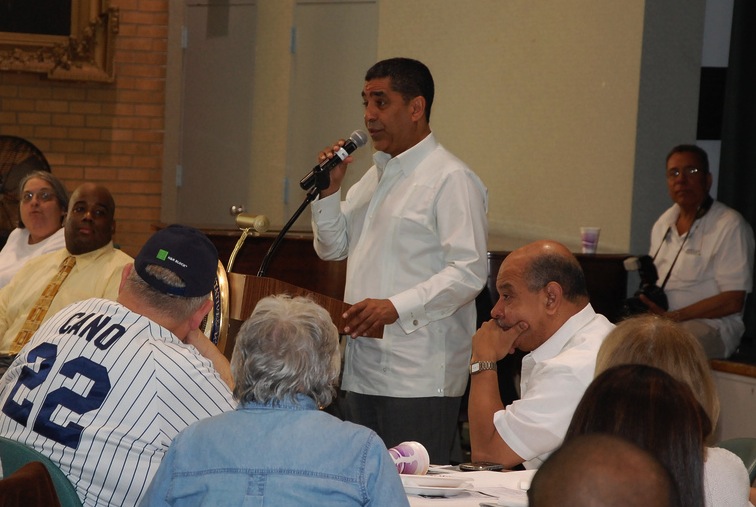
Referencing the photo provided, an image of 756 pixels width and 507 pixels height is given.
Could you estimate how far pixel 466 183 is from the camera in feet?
11.5

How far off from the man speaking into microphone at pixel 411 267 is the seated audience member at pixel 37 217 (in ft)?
7.08

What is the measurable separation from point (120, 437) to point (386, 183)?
5.42 ft

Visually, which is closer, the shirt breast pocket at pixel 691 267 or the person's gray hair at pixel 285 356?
Result: the person's gray hair at pixel 285 356

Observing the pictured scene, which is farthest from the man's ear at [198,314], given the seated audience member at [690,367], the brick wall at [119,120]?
the brick wall at [119,120]

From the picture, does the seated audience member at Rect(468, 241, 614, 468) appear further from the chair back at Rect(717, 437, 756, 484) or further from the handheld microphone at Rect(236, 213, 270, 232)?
the handheld microphone at Rect(236, 213, 270, 232)

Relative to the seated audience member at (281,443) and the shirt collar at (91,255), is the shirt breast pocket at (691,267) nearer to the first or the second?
the shirt collar at (91,255)

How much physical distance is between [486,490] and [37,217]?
142 inches

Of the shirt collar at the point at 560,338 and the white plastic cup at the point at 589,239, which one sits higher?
the white plastic cup at the point at 589,239

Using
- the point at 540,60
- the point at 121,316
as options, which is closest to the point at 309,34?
the point at 540,60

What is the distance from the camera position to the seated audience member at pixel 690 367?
77.7 inches

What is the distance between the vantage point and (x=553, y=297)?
289 cm

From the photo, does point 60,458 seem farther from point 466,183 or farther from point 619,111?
point 619,111

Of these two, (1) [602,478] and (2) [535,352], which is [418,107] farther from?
(1) [602,478]

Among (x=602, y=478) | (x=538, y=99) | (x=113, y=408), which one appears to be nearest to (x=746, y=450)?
(x=113, y=408)
